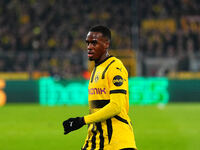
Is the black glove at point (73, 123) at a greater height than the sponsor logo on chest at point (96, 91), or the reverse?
the sponsor logo on chest at point (96, 91)

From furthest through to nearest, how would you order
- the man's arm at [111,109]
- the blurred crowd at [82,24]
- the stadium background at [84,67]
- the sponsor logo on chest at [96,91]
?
the blurred crowd at [82,24]
the stadium background at [84,67]
the sponsor logo on chest at [96,91]
the man's arm at [111,109]

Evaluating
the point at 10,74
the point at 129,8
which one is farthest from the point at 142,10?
the point at 10,74

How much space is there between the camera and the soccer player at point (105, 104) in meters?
3.94

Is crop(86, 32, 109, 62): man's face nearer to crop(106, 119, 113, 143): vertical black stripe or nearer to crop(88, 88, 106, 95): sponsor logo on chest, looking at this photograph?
crop(88, 88, 106, 95): sponsor logo on chest

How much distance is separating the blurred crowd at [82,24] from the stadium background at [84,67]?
53mm

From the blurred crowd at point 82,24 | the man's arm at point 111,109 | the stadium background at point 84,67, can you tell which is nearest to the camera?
the man's arm at point 111,109

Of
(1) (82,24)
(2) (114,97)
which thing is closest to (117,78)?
(2) (114,97)

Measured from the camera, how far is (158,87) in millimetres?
20734

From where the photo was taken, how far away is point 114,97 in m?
3.92

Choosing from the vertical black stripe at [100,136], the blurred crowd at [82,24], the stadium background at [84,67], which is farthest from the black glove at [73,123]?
the blurred crowd at [82,24]

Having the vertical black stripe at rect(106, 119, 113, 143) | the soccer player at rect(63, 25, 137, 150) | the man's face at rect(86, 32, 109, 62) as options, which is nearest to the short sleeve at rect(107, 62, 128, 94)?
the soccer player at rect(63, 25, 137, 150)

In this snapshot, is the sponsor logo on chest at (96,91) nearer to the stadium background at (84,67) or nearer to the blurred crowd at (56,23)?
the stadium background at (84,67)

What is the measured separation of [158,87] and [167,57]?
1620 millimetres

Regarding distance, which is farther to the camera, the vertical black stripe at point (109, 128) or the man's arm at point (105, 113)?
the vertical black stripe at point (109, 128)
